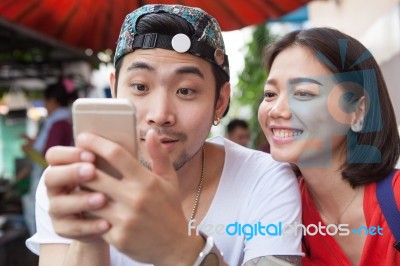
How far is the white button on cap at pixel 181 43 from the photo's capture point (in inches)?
30.5

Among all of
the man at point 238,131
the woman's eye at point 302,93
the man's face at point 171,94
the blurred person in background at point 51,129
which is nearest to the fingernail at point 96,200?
the man's face at point 171,94

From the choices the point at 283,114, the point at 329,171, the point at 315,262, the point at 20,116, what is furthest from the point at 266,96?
the point at 20,116

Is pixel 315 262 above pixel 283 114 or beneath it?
beneath

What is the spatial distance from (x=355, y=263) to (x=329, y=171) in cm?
18

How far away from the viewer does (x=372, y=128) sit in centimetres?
88

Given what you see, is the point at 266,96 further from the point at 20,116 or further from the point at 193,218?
the point at 20,116

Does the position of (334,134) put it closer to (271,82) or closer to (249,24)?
(271,82)

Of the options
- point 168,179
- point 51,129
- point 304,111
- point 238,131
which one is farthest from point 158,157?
point 51,129

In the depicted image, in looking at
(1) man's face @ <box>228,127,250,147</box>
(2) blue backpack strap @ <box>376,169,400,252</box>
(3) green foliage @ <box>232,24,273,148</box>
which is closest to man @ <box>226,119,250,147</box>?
(1) man's face @ <box>228,127,250,147</box>

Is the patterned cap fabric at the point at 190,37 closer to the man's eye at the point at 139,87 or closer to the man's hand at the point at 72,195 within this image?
the man's eye at the point at 139,87

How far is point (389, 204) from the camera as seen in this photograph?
83cm

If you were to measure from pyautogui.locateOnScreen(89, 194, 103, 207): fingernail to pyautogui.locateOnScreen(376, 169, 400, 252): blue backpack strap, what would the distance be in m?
Result: 0.56

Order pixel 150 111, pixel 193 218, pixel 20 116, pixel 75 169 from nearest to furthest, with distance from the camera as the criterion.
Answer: pixel 75 169 → pixel 150 111 → pixel 193 218 → pixel 20 116

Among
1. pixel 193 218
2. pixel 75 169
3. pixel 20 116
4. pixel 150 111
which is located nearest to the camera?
pixel 75 169
